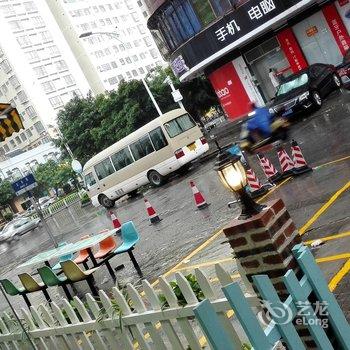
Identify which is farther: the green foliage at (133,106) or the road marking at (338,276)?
the green foliage at (133,106)

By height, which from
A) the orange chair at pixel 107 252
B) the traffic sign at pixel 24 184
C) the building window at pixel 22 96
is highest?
the building window at pixel 22 96

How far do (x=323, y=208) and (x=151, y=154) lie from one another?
13630mm

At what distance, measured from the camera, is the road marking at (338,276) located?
4.74m

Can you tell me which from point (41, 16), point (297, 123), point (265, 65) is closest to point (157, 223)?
point (297, 123)

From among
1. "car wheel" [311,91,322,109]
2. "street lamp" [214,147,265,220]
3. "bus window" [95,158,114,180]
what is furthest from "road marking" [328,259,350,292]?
"bus window" [95,158,114,180]

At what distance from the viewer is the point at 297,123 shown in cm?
1694

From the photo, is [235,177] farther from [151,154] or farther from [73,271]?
[151,154]

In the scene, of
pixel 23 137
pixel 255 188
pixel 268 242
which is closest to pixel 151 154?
pixel 255 188

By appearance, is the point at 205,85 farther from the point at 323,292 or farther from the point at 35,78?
the point at 35,78

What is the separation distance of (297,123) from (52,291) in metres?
10.9

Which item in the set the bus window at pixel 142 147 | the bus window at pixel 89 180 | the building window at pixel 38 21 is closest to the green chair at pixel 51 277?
the bus window at pixel 142 147

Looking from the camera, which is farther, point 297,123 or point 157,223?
point 297,123

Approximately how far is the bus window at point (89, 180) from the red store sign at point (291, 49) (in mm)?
12707

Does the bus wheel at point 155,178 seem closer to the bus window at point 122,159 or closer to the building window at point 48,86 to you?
the bus window at point 122,159
